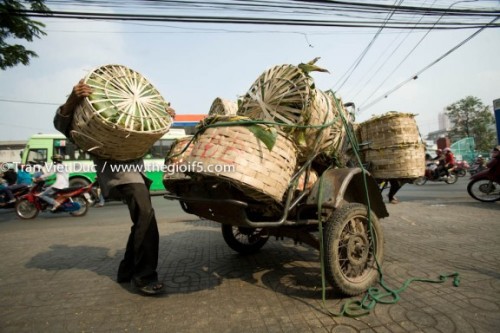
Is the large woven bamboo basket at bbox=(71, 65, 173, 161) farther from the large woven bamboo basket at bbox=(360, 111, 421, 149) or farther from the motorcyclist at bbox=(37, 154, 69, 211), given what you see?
the motorcyclist at bbox=(37, 154, 69, 211)

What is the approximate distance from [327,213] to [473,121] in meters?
42.5

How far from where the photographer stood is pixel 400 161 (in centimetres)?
347

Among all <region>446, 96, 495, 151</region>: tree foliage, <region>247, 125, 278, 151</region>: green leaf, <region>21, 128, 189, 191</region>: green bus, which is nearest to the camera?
<region>247, 125, 278, 151</region>: green leaf

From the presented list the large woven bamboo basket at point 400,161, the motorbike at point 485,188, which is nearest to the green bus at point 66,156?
the large woven bamboo basket at point 400,161

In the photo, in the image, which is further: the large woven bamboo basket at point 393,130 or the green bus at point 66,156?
the green bus at point 66,156

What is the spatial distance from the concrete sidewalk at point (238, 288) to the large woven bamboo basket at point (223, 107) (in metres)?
1.77

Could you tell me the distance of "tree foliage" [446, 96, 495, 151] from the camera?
1350 inches

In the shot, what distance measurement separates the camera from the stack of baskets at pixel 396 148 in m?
3.45

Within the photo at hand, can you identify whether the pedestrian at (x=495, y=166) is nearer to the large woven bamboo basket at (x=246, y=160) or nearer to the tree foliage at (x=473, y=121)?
the large woven bamboo basket at (x=246, y=160)

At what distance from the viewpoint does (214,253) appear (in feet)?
13.0

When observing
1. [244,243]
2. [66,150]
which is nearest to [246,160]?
[244,243]

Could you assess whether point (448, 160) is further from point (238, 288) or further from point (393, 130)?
point (238, 288)

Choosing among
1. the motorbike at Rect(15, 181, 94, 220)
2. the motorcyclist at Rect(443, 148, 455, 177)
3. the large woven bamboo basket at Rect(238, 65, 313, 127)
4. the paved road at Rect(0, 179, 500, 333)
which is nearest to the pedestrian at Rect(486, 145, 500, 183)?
the paved road at Rect(0, 179, 500, 333)

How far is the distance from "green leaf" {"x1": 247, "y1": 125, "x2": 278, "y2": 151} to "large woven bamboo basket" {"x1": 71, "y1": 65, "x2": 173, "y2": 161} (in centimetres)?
92
